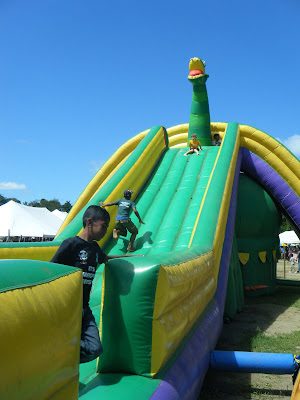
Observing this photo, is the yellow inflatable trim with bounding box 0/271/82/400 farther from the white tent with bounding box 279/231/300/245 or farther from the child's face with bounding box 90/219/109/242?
the white tent with bounding box 279/231/300/245

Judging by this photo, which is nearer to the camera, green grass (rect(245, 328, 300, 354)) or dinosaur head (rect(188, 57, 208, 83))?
green grass (rect(245, 328, 300, 354))

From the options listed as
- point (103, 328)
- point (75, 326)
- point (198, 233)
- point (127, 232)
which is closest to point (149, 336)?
point (103, 328)

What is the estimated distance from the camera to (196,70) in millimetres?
8867

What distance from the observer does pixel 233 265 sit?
6.11m

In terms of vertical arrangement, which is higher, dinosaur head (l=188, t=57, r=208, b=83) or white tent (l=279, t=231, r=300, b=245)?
dinosaur head (l=188, t=57, r=208, b=83)

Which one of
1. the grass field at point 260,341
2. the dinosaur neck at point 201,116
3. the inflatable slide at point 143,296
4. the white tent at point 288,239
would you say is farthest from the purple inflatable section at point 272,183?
the white tent at point 288,239

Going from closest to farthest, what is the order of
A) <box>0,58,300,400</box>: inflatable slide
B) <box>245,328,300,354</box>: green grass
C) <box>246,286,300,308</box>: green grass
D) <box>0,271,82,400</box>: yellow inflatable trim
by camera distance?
<box>0,271,82,400</box>: yellow inflatable trim, <box>0,58,300,400</box>: inflatable slide, <box>245,328,300,354</box>: green grass, <box>246,286,300,308</box>: green grass

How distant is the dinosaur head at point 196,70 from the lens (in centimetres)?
876

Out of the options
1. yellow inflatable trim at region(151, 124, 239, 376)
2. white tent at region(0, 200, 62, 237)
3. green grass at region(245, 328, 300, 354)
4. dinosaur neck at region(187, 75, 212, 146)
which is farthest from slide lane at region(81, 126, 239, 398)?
white tent at region(0, 200, 62, 237)

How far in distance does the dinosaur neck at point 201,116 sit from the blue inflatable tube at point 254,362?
627cm

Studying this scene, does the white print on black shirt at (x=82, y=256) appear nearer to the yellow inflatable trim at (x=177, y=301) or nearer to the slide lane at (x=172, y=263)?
the slide lane at (x=172, y=263)

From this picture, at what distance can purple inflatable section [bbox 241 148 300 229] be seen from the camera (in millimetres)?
7566

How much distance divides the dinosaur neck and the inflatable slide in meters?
1.74

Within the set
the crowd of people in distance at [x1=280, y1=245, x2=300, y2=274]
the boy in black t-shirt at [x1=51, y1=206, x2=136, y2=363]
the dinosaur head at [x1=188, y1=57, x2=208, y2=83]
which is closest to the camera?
the boy in black t-shirt at [x1=51, y1=206, x2=136, y2=363]
